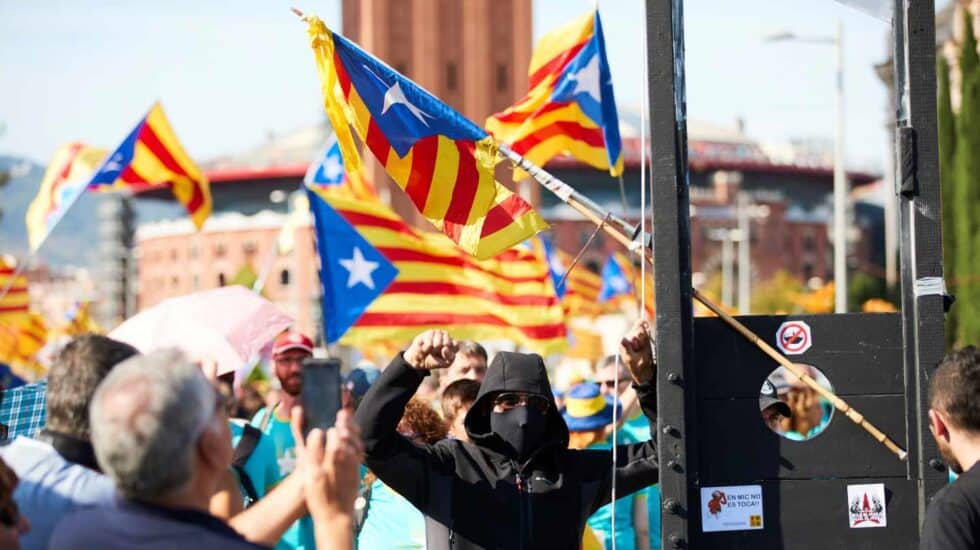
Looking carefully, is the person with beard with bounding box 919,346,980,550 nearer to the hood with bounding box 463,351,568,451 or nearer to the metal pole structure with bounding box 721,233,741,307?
the hood with bounding box 463,351,568,451

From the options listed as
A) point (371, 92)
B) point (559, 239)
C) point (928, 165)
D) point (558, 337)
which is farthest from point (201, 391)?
point (559, 239)

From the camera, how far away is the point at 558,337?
13.4 m

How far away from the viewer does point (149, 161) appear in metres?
14.8

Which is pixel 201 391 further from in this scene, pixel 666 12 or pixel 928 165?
pixel 928 165

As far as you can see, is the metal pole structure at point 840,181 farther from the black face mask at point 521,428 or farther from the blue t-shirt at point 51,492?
the blue t-shirt at point 51,492

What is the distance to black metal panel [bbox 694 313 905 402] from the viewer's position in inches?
190

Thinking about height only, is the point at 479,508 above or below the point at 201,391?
below

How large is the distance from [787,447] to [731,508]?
26cm

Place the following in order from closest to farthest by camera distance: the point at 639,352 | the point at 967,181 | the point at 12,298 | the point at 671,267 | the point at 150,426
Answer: the point at 150,426 → the point at 671,267 → the point at 639,352 → the point at 12,298 → the point at 967,181

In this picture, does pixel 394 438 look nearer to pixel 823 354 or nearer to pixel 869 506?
pixel 823 354

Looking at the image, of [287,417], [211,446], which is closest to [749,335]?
[211,446]

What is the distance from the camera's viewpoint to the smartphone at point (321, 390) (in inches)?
133

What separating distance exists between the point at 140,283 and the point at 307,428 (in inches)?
4701

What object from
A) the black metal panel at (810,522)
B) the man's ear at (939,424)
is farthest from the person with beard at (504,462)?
the man's ear at (939,424)
